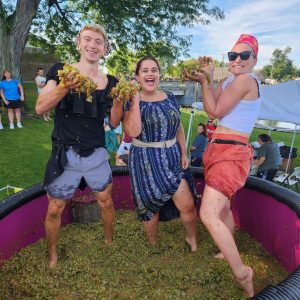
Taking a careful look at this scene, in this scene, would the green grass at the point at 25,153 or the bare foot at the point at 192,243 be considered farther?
the green grass at the point at 25,153

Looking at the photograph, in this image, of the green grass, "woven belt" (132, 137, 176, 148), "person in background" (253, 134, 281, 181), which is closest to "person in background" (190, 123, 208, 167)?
"person in background" (253, 134, 281, 181)

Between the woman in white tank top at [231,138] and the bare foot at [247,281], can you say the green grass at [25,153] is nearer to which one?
the woman in white tank top at [231,138]

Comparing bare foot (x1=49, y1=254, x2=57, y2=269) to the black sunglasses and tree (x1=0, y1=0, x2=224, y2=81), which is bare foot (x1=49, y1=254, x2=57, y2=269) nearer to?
the black sunglasses

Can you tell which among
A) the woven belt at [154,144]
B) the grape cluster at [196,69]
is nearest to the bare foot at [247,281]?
the woven belt at [154,144]

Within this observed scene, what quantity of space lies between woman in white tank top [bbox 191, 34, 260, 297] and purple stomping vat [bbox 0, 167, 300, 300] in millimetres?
762

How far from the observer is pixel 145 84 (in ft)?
9.50

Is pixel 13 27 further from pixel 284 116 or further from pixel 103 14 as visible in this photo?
pixel 284 116

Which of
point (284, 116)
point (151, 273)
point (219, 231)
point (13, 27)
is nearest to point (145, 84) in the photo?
point (219, 231)

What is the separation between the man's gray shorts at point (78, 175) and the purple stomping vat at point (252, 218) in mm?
632

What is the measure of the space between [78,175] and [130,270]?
1007 mm

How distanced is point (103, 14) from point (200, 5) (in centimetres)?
351

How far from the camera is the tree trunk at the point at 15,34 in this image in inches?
415

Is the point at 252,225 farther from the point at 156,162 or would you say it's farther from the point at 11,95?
the point at 11,95

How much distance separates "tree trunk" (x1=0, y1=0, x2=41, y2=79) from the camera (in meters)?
10.5
